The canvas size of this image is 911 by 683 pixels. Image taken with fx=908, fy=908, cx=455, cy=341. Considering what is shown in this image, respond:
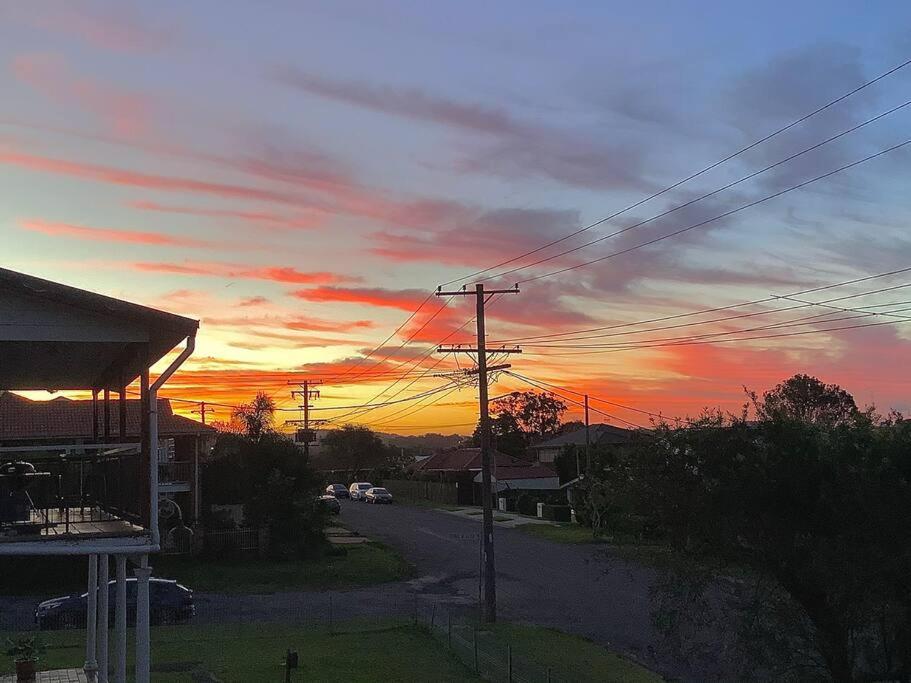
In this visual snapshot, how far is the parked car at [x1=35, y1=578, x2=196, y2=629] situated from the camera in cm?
2411

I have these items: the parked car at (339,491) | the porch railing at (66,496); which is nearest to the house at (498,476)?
the parked car at (339,491)

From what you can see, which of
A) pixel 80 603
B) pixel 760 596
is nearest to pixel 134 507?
pixel 760 596

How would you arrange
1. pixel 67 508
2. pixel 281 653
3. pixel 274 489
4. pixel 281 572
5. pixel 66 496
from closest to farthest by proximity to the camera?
pixel 67 508 < pixel 66 496 < pixel 281 653 < pixel 281 572 < pixel 274 489

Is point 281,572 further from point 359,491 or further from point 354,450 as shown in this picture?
point 354,450

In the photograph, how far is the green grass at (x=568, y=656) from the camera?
18.1 meters

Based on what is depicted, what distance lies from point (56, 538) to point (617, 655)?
46.2ft

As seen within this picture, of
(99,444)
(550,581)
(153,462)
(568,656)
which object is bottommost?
(550,581)

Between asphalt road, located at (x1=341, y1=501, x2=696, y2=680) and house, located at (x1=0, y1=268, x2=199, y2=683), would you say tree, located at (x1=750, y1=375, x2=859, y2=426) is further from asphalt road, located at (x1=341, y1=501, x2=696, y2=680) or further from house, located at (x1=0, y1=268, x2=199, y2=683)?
house, located at (x1=0, y1=268, x2=199, y2=683)

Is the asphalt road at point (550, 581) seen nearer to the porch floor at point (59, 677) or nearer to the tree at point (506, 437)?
the porch floor at point (59, 677)

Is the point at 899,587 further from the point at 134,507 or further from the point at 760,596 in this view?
the point at 134,507

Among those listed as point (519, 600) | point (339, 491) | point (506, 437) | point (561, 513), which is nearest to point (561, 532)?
point (561, 513)

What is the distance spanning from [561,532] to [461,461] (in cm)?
3214

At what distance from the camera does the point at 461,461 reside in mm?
80312

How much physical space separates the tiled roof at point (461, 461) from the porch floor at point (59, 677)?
55679 mm
